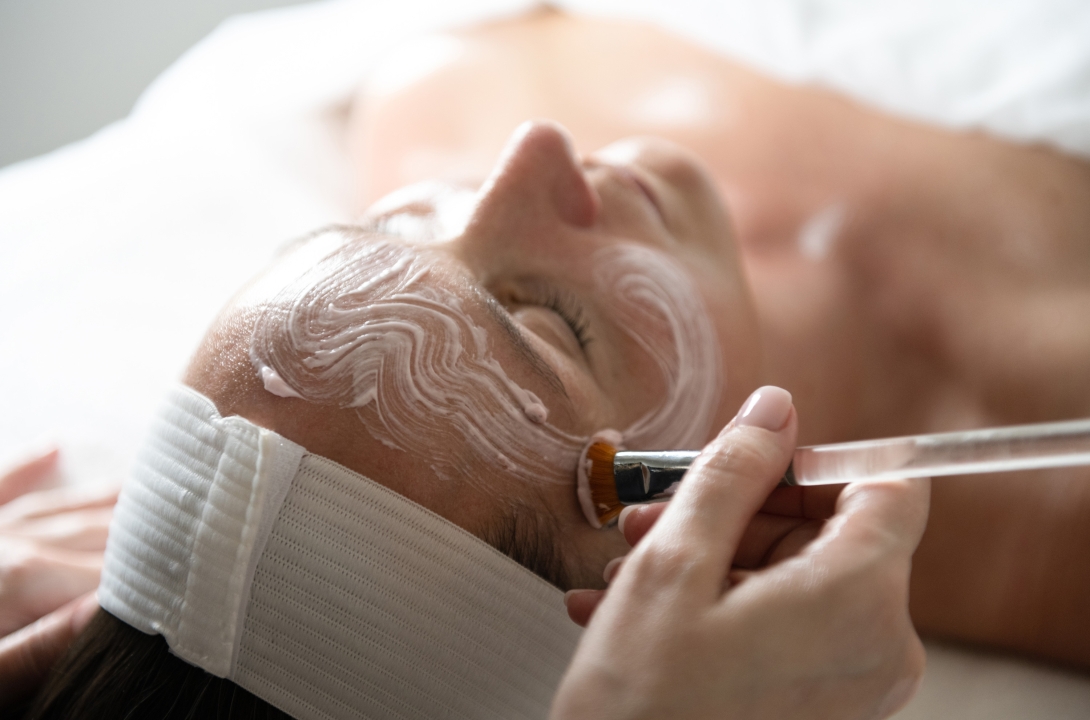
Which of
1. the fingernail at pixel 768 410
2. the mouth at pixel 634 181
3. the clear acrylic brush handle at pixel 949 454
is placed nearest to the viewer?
the clear acrylic brush handle at pixel 949 454

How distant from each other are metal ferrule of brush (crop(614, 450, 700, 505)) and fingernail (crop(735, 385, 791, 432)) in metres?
0.09

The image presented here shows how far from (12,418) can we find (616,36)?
120cm

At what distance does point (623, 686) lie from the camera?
503 millimetres

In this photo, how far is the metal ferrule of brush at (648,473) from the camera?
2.27ft

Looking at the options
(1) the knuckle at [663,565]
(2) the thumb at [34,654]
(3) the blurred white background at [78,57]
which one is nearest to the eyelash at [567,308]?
(1) the knuckle at [663,565]

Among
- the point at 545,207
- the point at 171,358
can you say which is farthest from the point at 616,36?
the point at 171,358

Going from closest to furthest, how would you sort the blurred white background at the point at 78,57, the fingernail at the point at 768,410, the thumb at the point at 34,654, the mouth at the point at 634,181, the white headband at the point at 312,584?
1. the fingernail at the point at 768,410
2. the white headband at the point at 312,584
3. the thumb at the point at 34,654
4. the mouth at the point at 634,181
5. the blurred white background at the point at 78,57

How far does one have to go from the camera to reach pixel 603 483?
0.75 m

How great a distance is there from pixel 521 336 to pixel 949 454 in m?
0.38

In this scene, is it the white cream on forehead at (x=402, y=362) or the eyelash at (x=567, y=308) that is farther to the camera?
the eyelash at (x=567, y=308)

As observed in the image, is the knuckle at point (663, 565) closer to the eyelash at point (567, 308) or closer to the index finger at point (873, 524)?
the index finger at point (873, 524)

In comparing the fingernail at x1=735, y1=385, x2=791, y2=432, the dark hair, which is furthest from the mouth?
the dark hair

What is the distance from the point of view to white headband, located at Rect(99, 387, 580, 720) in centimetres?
71

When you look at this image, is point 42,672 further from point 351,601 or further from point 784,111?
point 784,111
